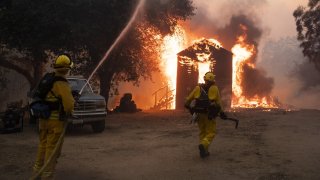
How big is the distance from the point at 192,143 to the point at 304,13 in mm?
27525

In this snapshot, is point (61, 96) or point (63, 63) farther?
point (63, 63)

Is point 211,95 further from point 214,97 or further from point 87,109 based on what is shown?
point 87,109

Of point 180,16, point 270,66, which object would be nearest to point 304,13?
point 180,16

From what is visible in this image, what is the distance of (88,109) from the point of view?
47.6 ft

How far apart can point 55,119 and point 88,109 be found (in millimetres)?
7925

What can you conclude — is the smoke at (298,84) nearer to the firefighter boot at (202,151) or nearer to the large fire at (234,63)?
the large fire at (234,63)

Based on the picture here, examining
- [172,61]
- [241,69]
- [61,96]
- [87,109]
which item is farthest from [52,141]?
[241,69]

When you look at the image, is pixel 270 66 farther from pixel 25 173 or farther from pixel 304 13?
pixel 25 173

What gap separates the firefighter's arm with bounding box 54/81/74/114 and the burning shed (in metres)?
27.3

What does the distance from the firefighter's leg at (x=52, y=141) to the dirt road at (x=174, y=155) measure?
4.65 feet

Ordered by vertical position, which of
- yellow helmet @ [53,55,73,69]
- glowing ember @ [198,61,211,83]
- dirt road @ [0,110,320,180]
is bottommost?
dirt road @ [0,110,320,180]

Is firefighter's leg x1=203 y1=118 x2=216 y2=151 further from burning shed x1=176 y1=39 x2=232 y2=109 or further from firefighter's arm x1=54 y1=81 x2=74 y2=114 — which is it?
burning shed x1=176 y1=39 x2=232 y2=109

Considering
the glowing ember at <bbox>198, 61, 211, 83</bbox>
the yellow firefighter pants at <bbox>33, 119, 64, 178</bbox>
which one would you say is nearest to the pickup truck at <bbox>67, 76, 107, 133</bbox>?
the yellow firefighter pants at <bbox>33, 119, 64, 178</bbox>

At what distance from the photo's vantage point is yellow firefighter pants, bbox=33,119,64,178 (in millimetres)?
6559
